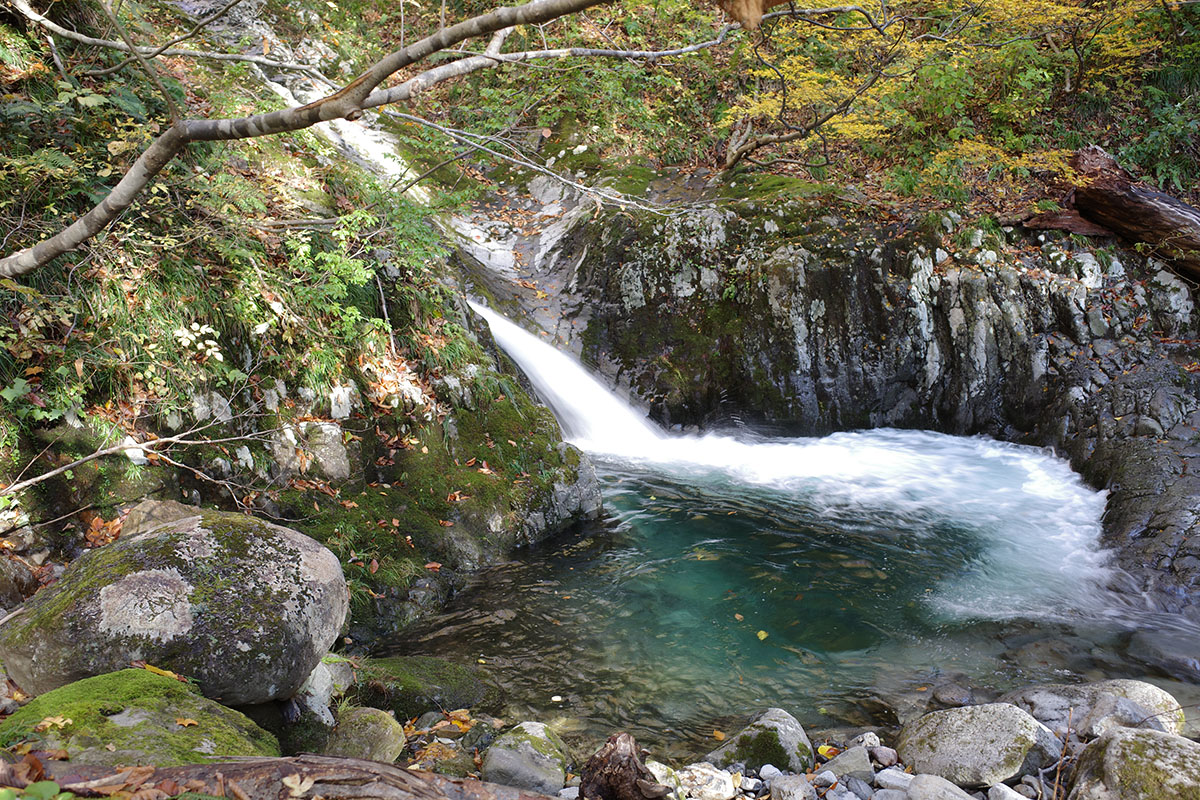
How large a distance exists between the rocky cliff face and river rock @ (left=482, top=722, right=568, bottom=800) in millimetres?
6843

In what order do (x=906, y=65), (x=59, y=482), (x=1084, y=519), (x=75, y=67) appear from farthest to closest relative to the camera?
(x=906, y=65)
(x=1084, y=519)
(x=75, y=67)
(x=59, y=482)

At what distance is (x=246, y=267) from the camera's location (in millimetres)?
5473

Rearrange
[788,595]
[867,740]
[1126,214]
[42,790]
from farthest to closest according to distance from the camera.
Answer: [1126,214]
[788,595]
[867,740]
[42,790]

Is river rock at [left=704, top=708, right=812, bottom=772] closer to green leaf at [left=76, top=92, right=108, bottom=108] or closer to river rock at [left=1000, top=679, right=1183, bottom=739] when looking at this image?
river rock at [left=1000, top=679, right=1183, bottom=739]

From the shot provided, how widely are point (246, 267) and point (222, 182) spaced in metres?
0.76

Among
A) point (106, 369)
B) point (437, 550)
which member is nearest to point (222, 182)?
point (106, 369)

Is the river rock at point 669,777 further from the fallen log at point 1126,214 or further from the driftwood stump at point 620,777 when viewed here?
the fallen log at point 1126,214

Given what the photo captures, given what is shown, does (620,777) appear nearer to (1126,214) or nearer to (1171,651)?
(1171,651)

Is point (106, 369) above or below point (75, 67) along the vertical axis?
below

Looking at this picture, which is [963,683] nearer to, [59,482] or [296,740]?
[296,740]

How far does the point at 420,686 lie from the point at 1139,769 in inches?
148

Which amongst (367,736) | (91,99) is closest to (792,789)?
Answer: (367,736)

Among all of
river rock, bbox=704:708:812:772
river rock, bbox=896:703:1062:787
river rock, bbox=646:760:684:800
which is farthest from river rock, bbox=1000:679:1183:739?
river rock, bbox=646:760:684:800

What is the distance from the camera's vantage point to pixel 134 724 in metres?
2.36
